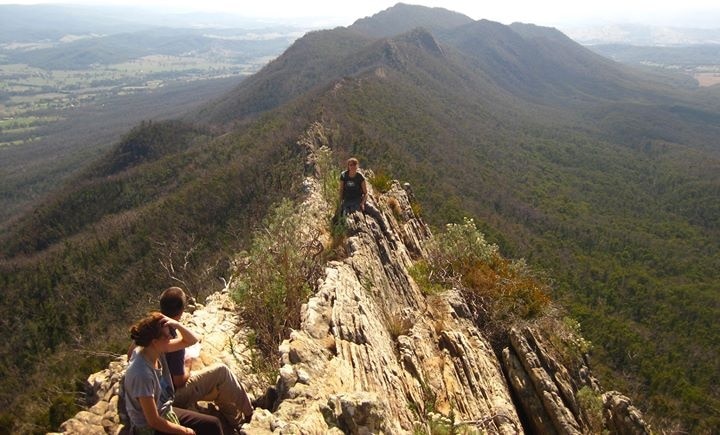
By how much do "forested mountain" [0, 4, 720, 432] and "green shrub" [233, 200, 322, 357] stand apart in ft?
12.3

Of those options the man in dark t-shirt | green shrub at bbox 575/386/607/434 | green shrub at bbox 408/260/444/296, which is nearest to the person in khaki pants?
green shrub at bbox 408/260/444/296

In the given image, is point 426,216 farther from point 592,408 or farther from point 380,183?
point 592,408

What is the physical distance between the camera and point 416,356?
10602mm

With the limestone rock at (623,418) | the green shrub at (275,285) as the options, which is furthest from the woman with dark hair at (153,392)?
the limestone rock at (623,418)

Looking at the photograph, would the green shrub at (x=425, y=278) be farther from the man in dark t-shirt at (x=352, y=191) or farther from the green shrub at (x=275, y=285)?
the green shrub at (x=275, y=285)

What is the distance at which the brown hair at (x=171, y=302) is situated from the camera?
24.7ft

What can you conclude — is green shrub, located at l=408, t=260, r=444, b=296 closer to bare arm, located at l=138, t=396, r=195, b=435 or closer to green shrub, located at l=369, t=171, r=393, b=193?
green shrub, located at l=369, t=171, r=393, b=193

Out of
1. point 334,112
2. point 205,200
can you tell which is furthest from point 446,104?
point 205,200

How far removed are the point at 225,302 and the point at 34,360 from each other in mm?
52042

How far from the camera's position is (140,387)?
6.49m

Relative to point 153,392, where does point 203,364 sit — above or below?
below

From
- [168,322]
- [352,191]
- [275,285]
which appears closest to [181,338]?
[168,322]

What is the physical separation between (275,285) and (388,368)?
3.16 m

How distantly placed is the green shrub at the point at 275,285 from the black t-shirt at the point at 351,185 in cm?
351
